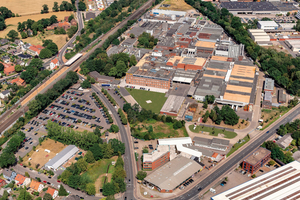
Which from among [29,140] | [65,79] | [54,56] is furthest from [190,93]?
[54,56]

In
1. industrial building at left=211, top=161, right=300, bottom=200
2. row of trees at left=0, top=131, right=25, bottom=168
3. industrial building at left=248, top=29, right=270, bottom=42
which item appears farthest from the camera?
industrial building at left=248, top=29, right=270, bottom=42

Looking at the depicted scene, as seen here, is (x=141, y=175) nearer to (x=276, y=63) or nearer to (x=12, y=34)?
(x=276, y=63)

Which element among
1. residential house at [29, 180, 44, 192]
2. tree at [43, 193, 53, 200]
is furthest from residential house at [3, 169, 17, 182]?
tree at [43, 193, 53, 200]

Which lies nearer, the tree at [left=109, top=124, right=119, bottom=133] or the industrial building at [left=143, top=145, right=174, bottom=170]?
the industrial building at [left=143, top=145, right=174, bottom=170]

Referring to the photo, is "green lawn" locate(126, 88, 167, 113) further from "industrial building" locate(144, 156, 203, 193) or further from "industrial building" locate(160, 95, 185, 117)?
"industrial building" locate(144, 156, 203, 193)

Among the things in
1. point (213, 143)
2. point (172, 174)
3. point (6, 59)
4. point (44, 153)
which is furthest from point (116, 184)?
point (6, 59)

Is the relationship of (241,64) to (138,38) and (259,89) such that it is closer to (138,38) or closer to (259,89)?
(259,89)

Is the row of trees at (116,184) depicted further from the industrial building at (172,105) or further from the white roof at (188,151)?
the industrial building at (172,105)
